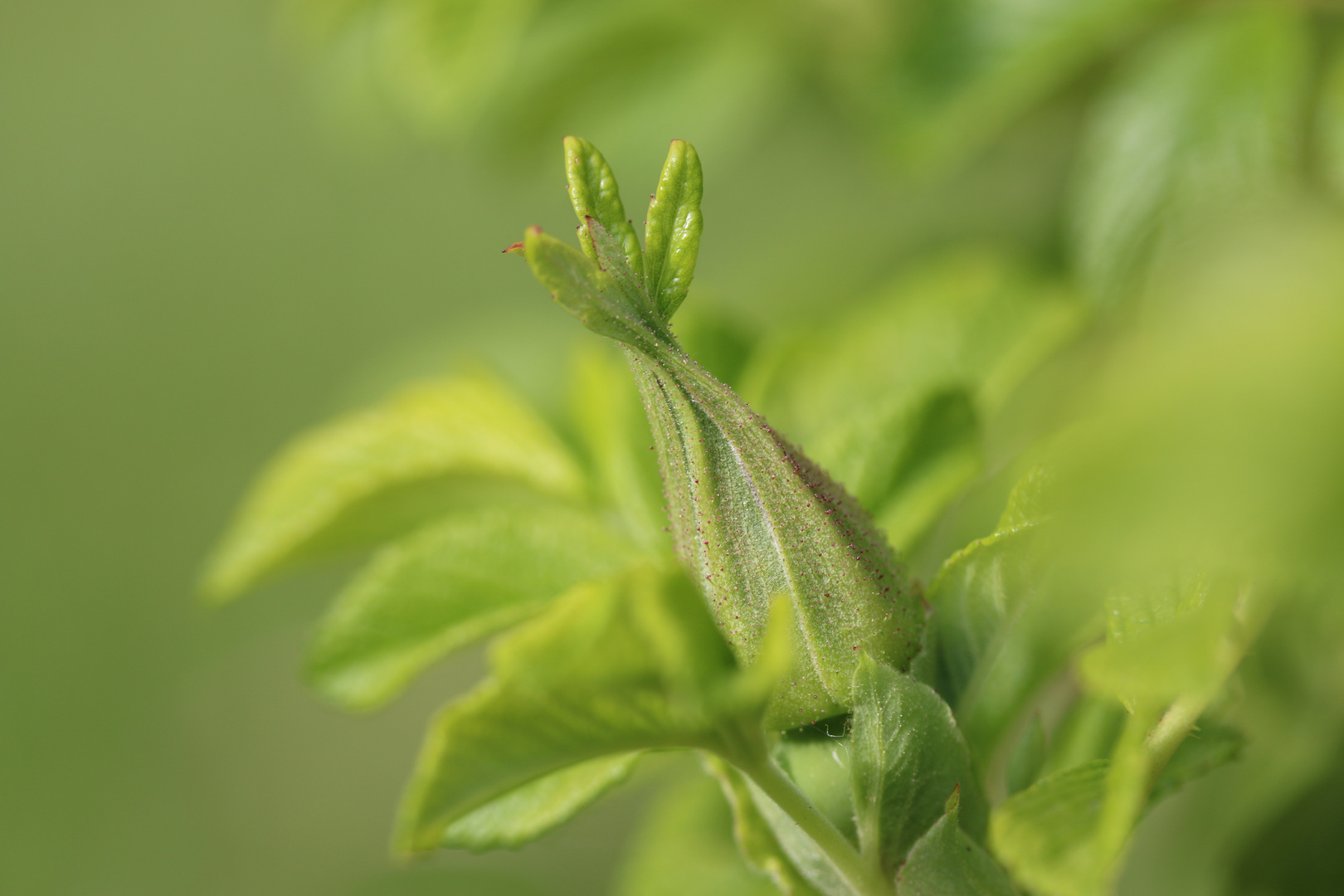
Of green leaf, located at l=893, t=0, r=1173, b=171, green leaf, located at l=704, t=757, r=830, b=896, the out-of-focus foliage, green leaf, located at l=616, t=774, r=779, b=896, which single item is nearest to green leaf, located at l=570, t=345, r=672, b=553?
the out-of-focus foliage

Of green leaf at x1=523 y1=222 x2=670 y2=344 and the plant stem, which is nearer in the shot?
green leaf at x1=523 y1=222 x2=670 y2=344

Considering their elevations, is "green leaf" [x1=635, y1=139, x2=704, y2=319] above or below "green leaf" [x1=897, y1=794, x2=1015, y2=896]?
above

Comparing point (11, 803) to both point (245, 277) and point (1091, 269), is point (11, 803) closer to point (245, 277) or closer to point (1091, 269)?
point (245, 277)

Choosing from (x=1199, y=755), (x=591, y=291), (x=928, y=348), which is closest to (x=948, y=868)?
(x=1199, y=755)

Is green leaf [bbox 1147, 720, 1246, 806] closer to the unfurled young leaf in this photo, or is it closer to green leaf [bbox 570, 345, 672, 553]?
the unfurled young leaf

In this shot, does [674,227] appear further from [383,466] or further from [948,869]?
[383,466]
